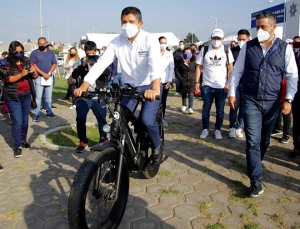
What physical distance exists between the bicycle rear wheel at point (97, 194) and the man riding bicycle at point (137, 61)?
0.82 meters

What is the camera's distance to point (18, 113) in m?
5.18

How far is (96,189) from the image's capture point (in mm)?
2715

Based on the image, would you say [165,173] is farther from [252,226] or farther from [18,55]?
[18,55]

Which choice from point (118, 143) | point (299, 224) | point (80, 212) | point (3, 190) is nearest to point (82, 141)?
point (3, 190)

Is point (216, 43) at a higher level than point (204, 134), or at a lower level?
higher

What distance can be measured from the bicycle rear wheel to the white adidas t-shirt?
3488 mm

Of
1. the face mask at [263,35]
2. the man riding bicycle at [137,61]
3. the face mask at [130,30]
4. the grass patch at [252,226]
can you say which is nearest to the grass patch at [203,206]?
the grass patch at [252,226]

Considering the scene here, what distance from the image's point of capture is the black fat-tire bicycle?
2.39 metres

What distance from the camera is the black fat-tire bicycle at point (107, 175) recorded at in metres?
2.39

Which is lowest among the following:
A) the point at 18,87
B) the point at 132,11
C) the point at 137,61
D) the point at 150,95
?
the point at 150,95

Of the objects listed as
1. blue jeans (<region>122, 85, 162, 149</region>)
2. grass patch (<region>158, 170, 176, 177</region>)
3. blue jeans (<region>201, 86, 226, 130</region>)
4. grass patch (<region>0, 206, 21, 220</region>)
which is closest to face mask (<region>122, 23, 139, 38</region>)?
blue jeans (<region>122, 85, 162, 149</region>)

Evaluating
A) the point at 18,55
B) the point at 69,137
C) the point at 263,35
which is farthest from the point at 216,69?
the point at 18,55

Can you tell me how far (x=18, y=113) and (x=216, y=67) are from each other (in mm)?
3824

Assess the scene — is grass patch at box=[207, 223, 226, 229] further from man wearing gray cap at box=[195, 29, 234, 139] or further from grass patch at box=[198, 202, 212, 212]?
man wearing gray cap at box=[195, 29, 234, 139]
